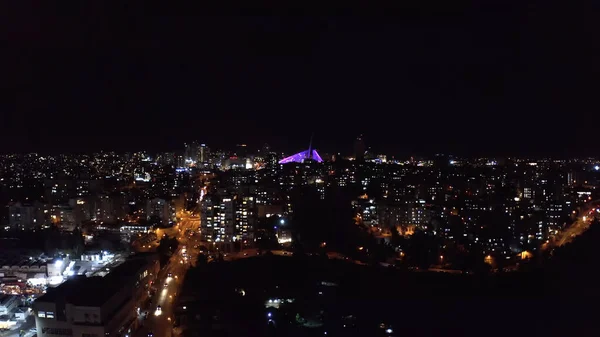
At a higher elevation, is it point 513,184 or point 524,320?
point 513,184

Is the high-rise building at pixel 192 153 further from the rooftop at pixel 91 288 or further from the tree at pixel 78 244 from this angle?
the rooftop at pixel 91 288

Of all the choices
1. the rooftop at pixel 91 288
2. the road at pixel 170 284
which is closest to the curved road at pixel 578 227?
the road at pixel 170 284

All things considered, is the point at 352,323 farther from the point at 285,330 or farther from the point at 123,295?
the point at 123,295

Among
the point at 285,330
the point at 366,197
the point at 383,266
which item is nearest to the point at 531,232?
the point at 383,266

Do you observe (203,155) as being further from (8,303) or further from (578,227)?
(8,303)

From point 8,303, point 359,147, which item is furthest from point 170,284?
point 359,147

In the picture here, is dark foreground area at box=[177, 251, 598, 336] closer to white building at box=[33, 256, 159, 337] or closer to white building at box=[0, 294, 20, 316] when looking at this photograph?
white building at box=[33, 256, 159, 337]
